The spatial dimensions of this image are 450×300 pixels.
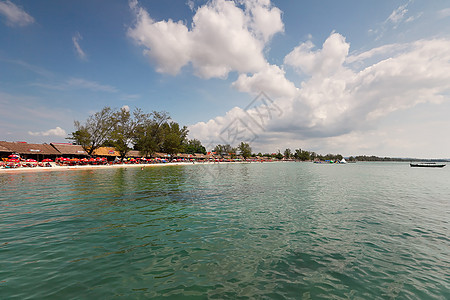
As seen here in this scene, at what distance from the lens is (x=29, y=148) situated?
62625mm

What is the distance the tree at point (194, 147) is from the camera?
15662cm

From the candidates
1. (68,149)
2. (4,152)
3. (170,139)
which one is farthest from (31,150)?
(170,139)

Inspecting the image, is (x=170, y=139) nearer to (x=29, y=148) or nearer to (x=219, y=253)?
(x=29, y=148)

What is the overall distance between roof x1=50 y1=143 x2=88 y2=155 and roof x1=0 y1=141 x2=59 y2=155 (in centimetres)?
163

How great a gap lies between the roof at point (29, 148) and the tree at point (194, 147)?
299ft

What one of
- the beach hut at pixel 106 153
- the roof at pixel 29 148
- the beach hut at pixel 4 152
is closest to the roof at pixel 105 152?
the beach hut at pixel 106 153

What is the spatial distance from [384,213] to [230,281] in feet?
46.9

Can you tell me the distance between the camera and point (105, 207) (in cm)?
1425

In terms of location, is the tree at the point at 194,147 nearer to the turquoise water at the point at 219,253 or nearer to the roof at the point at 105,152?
the roof at the point at 105,152

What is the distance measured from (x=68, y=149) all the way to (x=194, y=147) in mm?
95554

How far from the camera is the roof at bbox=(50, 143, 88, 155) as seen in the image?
231 feet

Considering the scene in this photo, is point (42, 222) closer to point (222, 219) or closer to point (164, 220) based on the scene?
point (164, 220)

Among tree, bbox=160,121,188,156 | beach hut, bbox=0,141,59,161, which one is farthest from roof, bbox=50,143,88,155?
tree, bbox=160,121,188,156

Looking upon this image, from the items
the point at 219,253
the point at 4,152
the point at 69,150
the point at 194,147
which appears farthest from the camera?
the point at 194,147
